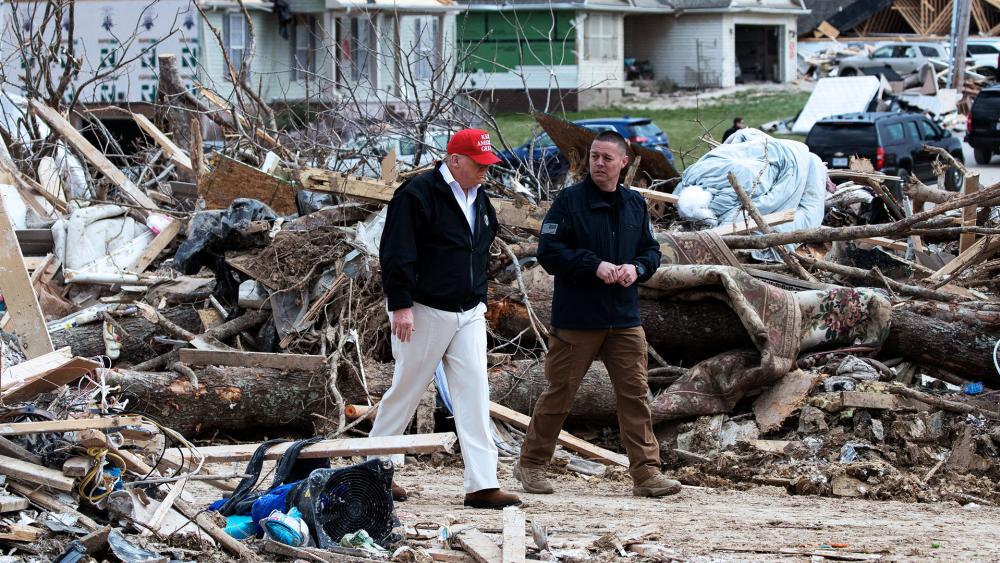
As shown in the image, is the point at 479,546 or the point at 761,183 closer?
the point at 479,546

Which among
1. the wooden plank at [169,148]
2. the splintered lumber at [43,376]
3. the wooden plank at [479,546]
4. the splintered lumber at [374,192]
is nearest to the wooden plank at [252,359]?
the splintered lumber at [374,192]

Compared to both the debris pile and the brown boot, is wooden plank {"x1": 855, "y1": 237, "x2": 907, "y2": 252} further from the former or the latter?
the brown boot

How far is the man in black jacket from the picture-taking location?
582 cm

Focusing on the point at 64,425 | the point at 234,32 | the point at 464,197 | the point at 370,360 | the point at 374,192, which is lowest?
the point at 370,360

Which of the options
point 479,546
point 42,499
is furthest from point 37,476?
point 479,546

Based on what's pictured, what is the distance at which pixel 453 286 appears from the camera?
5.50 m

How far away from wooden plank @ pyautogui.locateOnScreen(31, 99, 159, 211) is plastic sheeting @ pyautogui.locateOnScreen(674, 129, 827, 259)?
5056 millimetres

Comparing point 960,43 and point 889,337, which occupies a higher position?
point 960,43

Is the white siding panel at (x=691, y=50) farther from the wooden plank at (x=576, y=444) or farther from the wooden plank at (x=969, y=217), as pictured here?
the wooden plank at (x=576, y=444)

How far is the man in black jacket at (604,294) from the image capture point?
19.1ft

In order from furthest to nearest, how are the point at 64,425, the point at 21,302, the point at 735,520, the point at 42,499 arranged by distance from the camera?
the point at 21,302, the point at 735,520, the point at 64,425, the point at 42,499

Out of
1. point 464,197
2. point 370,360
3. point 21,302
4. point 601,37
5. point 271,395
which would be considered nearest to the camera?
point 464,197

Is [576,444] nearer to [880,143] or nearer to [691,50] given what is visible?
[880,143]

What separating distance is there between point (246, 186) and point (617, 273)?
5.35 metres
